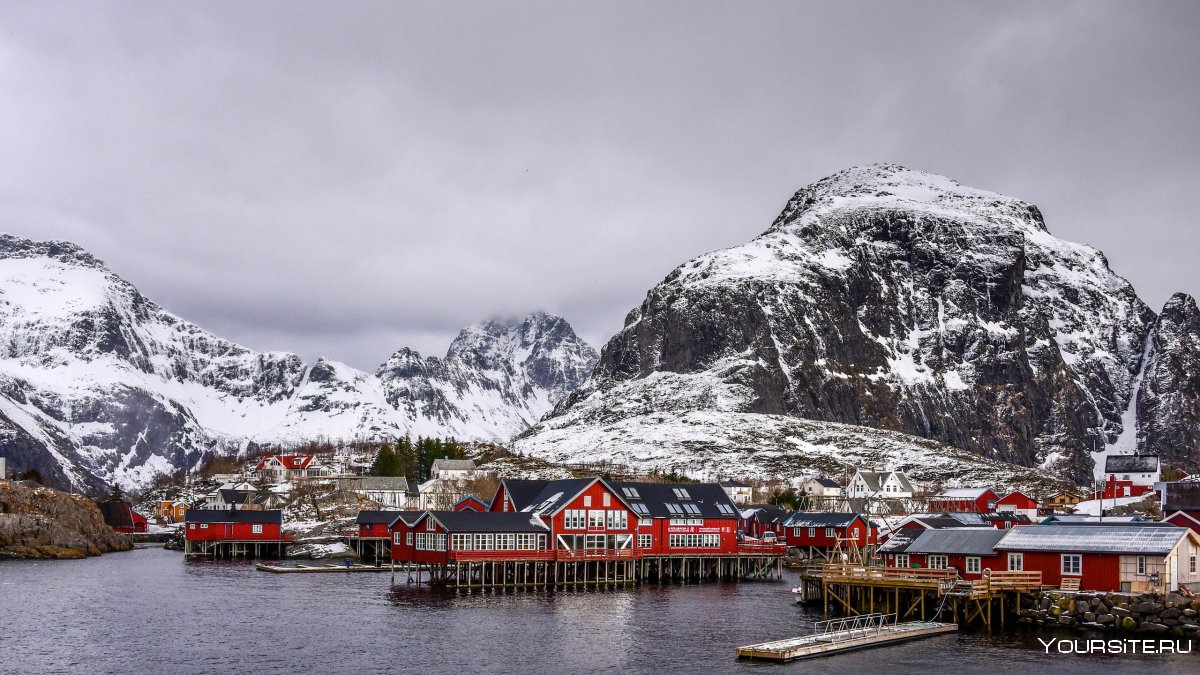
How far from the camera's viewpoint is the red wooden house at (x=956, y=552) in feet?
239

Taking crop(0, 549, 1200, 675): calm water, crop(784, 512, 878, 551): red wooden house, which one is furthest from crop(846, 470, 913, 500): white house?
crop(0, 549, 1200, 675): calm water

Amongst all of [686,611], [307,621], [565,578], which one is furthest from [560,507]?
[307,621]

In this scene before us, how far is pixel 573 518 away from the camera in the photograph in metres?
99.1

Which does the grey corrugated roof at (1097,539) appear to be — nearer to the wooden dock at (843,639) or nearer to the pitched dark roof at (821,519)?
the wooden dock at (843,639)

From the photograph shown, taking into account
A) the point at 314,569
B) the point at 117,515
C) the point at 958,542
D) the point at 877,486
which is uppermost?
the point at 958,542

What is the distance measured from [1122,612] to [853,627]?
14.8 metres

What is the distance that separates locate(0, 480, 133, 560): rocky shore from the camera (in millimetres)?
131250

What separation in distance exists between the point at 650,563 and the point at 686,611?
2559 centimetres

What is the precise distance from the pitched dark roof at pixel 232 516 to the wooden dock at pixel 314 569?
22.0 m

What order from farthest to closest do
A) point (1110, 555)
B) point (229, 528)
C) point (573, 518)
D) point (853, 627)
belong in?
point (229, 528)
point (573, 518)
point (853, 627)
point (1110, 555)

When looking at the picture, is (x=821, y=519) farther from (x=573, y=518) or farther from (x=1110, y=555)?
(x=1110, y=555)

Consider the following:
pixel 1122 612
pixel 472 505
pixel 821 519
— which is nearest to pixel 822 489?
pixel 821 519

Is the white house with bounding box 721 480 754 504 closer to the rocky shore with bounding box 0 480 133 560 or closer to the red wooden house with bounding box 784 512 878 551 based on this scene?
the red wooden house with bounding box 784 512 878 551

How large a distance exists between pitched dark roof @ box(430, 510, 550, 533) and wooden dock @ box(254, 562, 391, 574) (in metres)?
23.3
